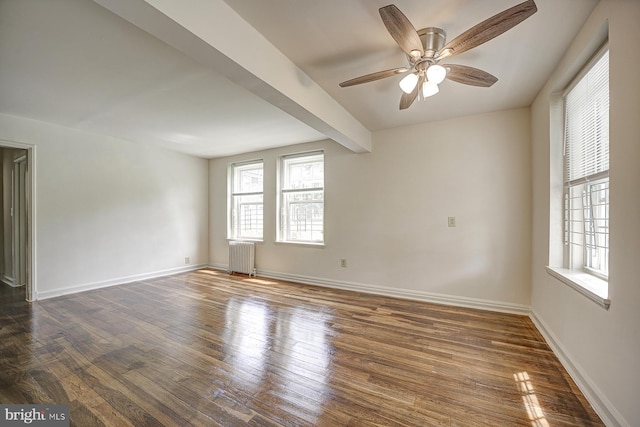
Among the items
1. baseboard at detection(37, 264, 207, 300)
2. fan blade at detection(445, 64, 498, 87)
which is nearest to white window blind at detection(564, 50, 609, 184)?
fan blade at detection(445, 64, 498, 87)

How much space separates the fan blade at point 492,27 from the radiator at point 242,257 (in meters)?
4.35

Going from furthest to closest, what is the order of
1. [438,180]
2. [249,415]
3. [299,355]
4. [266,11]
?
[438,180]
[299,355]
[266,11]
[249,415]

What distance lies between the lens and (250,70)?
179cm

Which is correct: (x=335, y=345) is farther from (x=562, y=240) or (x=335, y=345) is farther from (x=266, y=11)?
(x=266, y=11)

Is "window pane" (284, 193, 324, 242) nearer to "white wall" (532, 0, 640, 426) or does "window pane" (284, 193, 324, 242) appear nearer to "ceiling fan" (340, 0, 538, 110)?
"ceiling fan" (340, 0, 538, 110)

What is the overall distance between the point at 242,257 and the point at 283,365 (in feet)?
10.9

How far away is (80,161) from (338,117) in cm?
399

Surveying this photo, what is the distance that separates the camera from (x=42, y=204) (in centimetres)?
360

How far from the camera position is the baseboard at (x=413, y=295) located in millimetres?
3107

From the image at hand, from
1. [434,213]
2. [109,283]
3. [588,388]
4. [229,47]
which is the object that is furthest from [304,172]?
[588,388]

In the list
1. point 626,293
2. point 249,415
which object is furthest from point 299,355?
point 626,293

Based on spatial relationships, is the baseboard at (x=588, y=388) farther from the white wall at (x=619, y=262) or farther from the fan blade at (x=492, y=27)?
the fan blade at (x=492, y=27)

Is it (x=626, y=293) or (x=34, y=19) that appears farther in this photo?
(x=34, y=19)

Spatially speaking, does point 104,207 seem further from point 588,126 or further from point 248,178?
point 588,126
